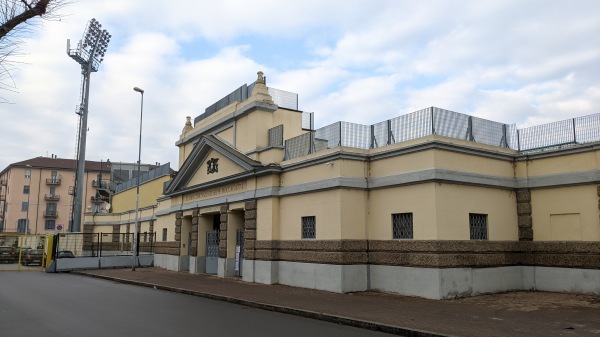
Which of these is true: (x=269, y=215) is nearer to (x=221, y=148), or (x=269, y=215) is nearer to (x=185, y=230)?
(x=221, y=148)

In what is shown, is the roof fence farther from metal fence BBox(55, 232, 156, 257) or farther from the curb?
the curb

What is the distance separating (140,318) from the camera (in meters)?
11.5

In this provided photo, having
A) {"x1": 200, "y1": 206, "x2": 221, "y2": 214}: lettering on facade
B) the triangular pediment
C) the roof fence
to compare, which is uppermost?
the roof fence

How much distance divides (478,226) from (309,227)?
6270 mm

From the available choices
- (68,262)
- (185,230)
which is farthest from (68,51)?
(185,230)

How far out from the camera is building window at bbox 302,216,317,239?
1905 cm

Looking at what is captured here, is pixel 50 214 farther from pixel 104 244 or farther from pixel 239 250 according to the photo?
pixel 239 250

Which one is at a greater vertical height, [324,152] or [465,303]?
[324,152]

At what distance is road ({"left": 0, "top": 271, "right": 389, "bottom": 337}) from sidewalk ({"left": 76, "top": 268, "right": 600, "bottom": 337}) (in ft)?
1.67

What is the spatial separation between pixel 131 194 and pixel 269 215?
99.5 ft

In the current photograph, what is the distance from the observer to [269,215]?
2073 centimetres

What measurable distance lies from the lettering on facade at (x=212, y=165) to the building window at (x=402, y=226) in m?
11.2

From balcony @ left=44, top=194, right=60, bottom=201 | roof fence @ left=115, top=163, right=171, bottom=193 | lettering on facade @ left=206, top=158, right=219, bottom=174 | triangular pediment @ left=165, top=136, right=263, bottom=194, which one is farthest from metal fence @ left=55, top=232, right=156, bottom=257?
balcony @ left=44, top=194, right=60, bottom=201

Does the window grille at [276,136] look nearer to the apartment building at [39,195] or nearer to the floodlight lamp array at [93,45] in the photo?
the floodlight lamp array at [93,45]
